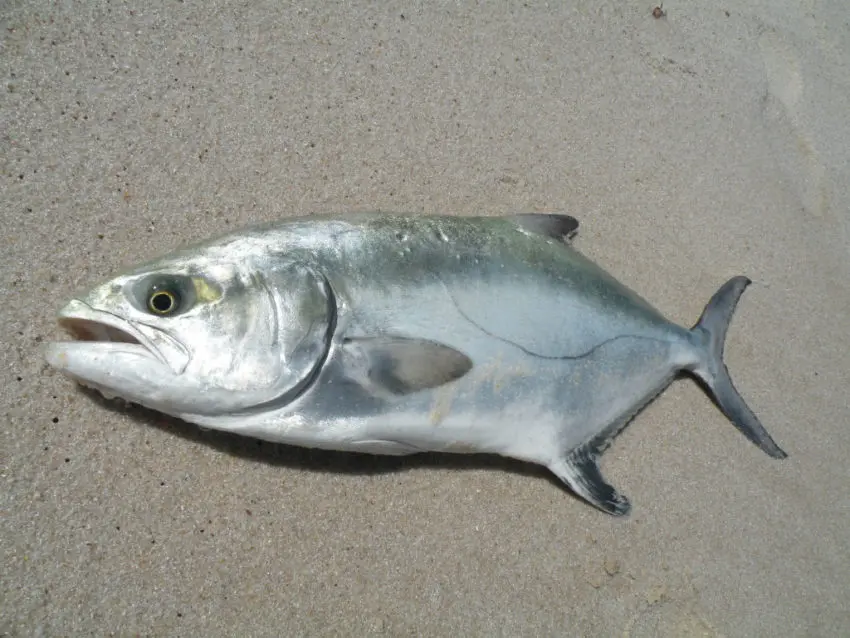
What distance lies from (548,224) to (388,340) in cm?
91

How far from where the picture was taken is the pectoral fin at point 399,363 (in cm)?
174

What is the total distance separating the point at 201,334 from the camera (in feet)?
5.18

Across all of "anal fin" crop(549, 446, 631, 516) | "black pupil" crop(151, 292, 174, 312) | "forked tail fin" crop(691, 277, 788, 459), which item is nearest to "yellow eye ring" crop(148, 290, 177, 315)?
"black pupil" crop(151, 292, 174, 312)

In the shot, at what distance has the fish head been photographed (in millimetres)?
1559

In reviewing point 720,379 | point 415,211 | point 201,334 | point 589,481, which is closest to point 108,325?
point 201,334

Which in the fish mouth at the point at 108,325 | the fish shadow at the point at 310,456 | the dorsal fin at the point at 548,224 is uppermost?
the dorsal fin at the point at 548,224

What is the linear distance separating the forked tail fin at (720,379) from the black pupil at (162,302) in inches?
80.6

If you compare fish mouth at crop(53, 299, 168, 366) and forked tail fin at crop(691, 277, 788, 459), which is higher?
forked tail fin at crop(691, 277, 788, 459)

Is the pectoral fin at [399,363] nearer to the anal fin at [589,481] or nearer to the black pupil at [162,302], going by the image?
the black pupil at [162,302]

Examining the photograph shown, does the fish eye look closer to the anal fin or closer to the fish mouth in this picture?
the fish mouth

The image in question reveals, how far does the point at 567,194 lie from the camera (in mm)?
2639

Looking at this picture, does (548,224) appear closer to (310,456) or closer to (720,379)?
(720,379)

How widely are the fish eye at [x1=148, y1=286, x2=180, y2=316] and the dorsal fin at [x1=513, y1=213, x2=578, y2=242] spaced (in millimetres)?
1263

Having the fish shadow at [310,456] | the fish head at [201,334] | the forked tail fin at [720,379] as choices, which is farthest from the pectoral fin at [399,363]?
the forked tail fin at [720,379]
